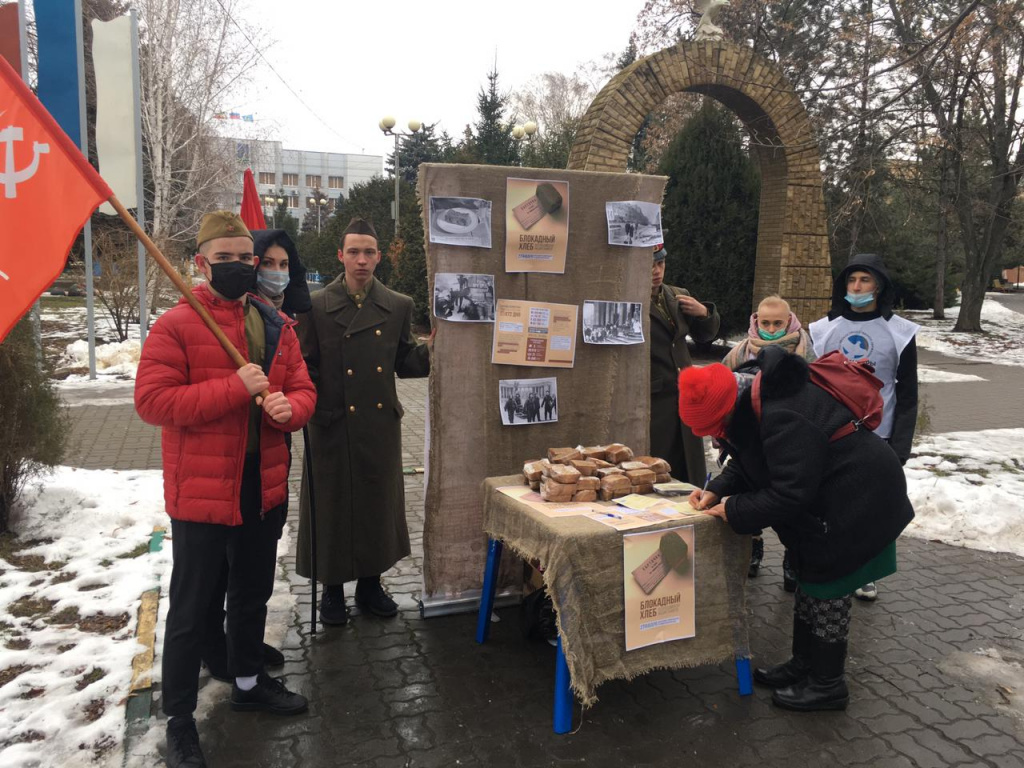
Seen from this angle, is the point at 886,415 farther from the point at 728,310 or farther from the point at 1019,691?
the point at 728,310

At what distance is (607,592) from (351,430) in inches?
64.5

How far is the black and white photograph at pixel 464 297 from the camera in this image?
3.69 meters

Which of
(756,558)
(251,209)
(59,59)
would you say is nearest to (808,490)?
(756,558)

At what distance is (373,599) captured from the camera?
398 centimetres

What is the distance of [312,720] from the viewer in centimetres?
298

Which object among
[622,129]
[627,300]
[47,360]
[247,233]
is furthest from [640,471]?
[622,129]

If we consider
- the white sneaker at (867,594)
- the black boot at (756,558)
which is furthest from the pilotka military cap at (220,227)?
the white sneaker at (867,594)

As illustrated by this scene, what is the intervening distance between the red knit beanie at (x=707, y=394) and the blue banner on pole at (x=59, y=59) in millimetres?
9557

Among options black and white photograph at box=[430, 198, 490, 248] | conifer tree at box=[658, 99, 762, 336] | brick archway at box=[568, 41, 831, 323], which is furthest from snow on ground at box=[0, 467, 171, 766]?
conifer tree at box=[658, 99, 762, 336]

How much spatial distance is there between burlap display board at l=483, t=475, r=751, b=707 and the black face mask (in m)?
1.44

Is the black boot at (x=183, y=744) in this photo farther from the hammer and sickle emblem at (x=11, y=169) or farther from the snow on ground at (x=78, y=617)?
the hammer and sickle emblem at (x=11, y=169)

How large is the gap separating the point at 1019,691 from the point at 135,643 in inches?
165

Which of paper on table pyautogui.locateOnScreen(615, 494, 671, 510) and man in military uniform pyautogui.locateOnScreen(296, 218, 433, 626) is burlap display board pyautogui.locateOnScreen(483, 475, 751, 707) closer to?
paper on table pyautogui.locateOnScreen(615, 494, 671, 510)

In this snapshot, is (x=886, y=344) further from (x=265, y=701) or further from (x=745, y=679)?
(x=265, y=701)
